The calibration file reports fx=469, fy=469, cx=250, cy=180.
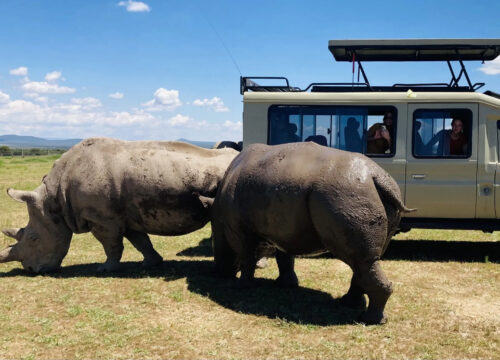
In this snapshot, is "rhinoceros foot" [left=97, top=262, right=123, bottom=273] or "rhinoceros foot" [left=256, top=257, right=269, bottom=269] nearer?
"rhinoceros foot" [left=97, top=262, right=123, bottom=273]

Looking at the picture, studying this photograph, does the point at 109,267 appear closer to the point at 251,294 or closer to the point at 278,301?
the point at 251,294

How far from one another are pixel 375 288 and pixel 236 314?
1670 millimetres

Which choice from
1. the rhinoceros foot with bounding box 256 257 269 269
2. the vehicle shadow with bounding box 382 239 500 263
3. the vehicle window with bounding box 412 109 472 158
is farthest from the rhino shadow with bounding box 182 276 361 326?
the vehicle window with bounding box 412 109 472 158

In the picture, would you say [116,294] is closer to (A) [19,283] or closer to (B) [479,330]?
(A) [19,283]

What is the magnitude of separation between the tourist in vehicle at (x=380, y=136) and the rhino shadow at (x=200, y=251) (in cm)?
367

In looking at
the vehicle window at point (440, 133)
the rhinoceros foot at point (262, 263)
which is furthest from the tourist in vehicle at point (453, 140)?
the rhinoceros foot at point (262, 263)

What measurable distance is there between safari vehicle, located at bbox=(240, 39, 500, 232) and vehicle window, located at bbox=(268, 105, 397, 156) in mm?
19

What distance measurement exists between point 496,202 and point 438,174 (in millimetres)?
1119

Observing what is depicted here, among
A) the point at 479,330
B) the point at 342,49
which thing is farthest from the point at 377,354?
the point at 342,49

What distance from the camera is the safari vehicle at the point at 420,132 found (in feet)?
27.9

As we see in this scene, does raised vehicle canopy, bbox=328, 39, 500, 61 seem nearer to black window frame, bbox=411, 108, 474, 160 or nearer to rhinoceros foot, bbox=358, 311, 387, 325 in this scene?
black window frame, bbox=411, 108, 474, 160

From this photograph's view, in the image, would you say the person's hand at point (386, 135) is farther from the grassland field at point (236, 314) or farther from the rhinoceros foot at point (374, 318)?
the rhinoceros foot at point (374, 318)

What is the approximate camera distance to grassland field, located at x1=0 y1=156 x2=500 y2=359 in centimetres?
464

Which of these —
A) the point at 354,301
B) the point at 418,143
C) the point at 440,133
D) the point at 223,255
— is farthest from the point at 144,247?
the point at 440,133
